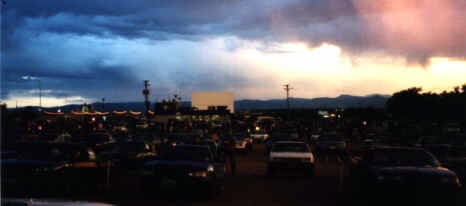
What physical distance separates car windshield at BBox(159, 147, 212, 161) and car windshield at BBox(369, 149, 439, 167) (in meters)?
4.35

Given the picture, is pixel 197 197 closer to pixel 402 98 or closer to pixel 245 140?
pixel 245 140

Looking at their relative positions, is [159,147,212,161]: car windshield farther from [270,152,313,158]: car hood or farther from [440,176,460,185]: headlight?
[270,152,313,158]: car hood

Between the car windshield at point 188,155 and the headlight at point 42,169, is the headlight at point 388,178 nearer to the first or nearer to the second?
the car windshield at point 188,155

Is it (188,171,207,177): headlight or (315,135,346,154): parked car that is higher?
(188,171,207,177): headlight

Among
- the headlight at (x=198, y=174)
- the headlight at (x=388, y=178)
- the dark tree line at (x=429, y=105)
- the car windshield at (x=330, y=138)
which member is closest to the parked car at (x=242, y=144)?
the car windshield at (x=330, y=138)

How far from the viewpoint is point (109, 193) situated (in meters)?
16.2

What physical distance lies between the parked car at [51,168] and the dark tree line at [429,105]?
43.1m

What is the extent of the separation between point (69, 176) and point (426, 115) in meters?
49.5

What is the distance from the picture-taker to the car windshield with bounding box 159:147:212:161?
16.3 m

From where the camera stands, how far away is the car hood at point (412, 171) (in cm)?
1334

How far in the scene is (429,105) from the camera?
5772cm

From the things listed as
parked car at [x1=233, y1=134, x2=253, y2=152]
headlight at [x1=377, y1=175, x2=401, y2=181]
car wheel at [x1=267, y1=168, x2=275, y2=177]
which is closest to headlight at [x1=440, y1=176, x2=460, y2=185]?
headlight at [x1=377, y1=175, x2=401, y2=181]

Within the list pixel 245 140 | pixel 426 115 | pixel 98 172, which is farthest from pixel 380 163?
pixel 426 115

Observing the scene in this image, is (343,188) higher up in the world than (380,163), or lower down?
lower down
